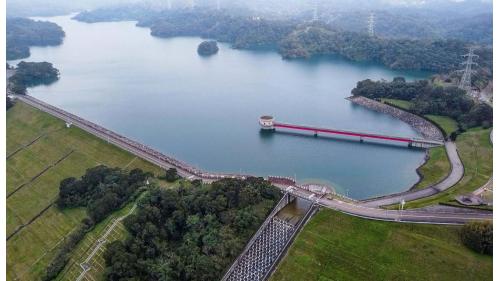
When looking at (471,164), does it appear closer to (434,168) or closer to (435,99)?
(434,168)

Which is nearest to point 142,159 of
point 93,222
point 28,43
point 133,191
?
point 133,191

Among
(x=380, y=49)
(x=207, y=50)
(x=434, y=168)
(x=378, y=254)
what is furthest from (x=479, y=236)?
(x=207, y=50)

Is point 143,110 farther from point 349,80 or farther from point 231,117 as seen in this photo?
point 349,80

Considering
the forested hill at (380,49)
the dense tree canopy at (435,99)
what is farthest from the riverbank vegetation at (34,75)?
the dense tree canopy at (435,99)

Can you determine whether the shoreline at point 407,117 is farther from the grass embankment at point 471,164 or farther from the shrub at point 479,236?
the shrub at point 479,236

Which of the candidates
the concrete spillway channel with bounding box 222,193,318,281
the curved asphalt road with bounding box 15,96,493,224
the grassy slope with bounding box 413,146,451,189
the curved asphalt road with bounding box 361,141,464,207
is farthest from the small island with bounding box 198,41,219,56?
the concrete spillway channel with bounding box 222,193,318,281
